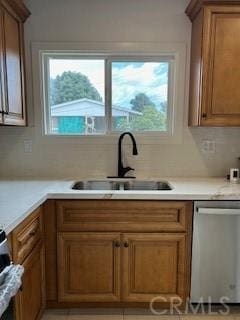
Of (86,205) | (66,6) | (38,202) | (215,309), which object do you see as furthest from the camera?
(66,6)

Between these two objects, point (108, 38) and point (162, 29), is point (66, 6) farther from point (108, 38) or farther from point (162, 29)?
point (162, 29)

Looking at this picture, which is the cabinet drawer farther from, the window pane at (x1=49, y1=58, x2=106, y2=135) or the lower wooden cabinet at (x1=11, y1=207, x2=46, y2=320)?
the window pane at (x1=49, y1=58, x2=106, y2=135)

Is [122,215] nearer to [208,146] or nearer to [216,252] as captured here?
[216,252]

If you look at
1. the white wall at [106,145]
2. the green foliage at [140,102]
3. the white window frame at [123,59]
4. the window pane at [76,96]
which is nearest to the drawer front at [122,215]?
the white wall at [106,145]

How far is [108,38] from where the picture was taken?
2.39 meters

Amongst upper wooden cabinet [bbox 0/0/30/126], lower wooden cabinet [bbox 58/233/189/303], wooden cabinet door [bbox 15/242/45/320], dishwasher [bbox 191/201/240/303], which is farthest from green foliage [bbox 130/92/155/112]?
wooden cabinet door [bbox 15/242/45/320]

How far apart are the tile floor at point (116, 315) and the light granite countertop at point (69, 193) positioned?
35.4 inches

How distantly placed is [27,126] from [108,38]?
1059mm

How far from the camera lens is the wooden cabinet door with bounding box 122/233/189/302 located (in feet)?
6.46

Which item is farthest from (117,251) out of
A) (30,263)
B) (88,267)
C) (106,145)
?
(106,145)

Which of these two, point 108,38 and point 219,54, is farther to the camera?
point 108,38

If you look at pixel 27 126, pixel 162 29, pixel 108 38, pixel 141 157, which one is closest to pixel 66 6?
pixel 108 38

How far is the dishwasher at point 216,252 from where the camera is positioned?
75.5 inches

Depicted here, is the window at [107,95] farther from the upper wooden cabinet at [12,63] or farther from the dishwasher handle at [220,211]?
the dishwasher handle at [220,211]
